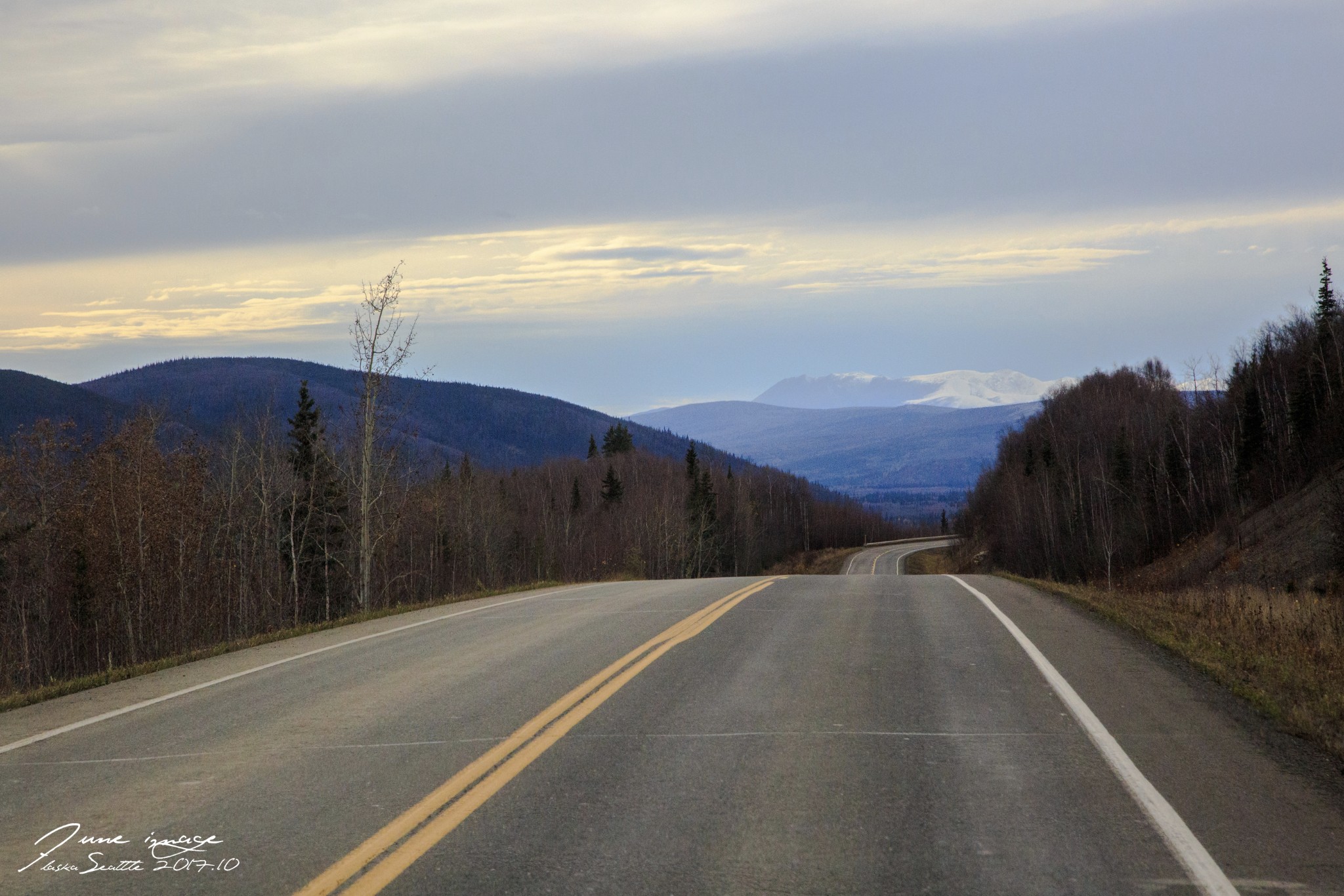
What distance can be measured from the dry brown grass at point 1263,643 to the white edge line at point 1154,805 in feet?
4.11

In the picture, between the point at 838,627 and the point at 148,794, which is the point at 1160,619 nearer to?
the point at 838,627

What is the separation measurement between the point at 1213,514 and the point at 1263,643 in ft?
196

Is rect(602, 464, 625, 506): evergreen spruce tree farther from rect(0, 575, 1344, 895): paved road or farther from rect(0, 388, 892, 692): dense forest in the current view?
rect(0, 575, 1344, 895): paved road

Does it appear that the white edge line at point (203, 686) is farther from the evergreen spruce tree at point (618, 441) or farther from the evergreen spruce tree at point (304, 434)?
the evergreen spruce tree at point (618, 441)

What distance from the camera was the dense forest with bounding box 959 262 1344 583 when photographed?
180 feet

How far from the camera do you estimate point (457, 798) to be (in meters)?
5.16

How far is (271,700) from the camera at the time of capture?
26.0ft

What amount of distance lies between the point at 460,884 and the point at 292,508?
140 feet

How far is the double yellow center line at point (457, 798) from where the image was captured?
4.14m

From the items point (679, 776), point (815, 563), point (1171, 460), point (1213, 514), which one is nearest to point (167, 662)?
point (679, 776)

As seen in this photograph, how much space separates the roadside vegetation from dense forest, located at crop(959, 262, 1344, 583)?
181 mm

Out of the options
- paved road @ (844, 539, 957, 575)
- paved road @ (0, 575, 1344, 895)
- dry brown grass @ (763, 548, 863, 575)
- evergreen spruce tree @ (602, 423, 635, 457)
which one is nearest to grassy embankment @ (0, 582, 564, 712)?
paved road @ (0, 575, 1344, 895)

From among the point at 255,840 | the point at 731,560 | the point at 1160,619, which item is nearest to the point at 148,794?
the point at 255,840

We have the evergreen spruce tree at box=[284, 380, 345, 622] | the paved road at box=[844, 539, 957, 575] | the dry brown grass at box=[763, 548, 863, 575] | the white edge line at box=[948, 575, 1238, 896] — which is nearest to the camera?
the white edge line at box=[948, 575, 1238, 896]
